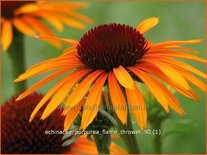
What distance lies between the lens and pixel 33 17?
1779 millimetres

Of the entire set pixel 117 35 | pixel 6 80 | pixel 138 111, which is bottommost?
pixel 6 80

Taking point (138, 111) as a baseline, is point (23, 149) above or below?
below

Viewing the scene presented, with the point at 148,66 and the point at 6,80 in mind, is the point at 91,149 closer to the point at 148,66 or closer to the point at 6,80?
the point at 148,66

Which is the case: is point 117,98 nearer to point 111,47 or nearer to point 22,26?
point 111,47

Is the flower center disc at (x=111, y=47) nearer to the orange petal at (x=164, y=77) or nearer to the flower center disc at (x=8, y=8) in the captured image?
the orange petal at (x=164, y=77)

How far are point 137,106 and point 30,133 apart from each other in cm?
34

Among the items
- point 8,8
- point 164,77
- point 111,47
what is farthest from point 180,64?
point 8,8

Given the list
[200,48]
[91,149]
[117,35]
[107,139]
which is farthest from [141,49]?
[200,48]

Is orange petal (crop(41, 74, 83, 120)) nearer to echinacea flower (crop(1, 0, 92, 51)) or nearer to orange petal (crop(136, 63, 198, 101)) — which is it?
orange petal (crop(136, 63, 198, 101))

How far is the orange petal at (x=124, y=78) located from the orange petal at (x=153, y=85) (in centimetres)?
3

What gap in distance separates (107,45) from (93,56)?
0.12ft

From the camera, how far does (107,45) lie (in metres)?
1.17

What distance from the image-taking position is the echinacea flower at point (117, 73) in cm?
104

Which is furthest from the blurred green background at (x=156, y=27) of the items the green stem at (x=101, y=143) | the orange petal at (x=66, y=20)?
the green stem at (x=101, y=143)
